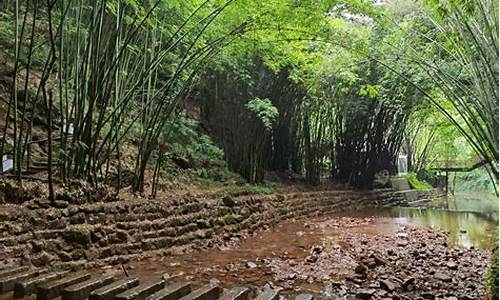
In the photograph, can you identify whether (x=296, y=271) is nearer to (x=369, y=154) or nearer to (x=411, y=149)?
(x=369, y=154)

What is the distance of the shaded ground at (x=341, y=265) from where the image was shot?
8.14 feet

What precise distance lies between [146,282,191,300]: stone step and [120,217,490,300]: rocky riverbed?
0.82 metres

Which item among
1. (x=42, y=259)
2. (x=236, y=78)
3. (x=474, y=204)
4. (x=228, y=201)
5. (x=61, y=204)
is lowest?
(x=474, y=204)

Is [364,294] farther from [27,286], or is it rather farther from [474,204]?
[474,204]

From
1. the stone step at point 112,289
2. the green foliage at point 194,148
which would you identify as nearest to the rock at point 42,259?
the stone step at point 112,289

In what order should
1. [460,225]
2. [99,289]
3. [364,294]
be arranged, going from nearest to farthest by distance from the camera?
1. [99,289]
2. [364,294]
3. [460,225]

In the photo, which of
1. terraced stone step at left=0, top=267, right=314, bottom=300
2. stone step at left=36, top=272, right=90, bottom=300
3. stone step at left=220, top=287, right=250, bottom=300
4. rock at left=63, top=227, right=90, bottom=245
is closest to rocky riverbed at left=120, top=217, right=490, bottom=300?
rock at left=63, top=227, right=90, bottom=245

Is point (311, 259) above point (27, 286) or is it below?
below

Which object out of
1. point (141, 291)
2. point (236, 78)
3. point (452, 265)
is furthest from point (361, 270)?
point (236, 78)

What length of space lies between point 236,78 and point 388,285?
4155 mm

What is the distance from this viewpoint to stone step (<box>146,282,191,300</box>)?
1.61m

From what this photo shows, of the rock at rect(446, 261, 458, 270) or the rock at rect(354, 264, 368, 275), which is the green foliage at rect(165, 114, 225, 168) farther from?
the rock at rect(446, 261, 458, 270)

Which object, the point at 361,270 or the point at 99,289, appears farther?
the point at 361,270

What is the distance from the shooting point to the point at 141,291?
64.7 inches
